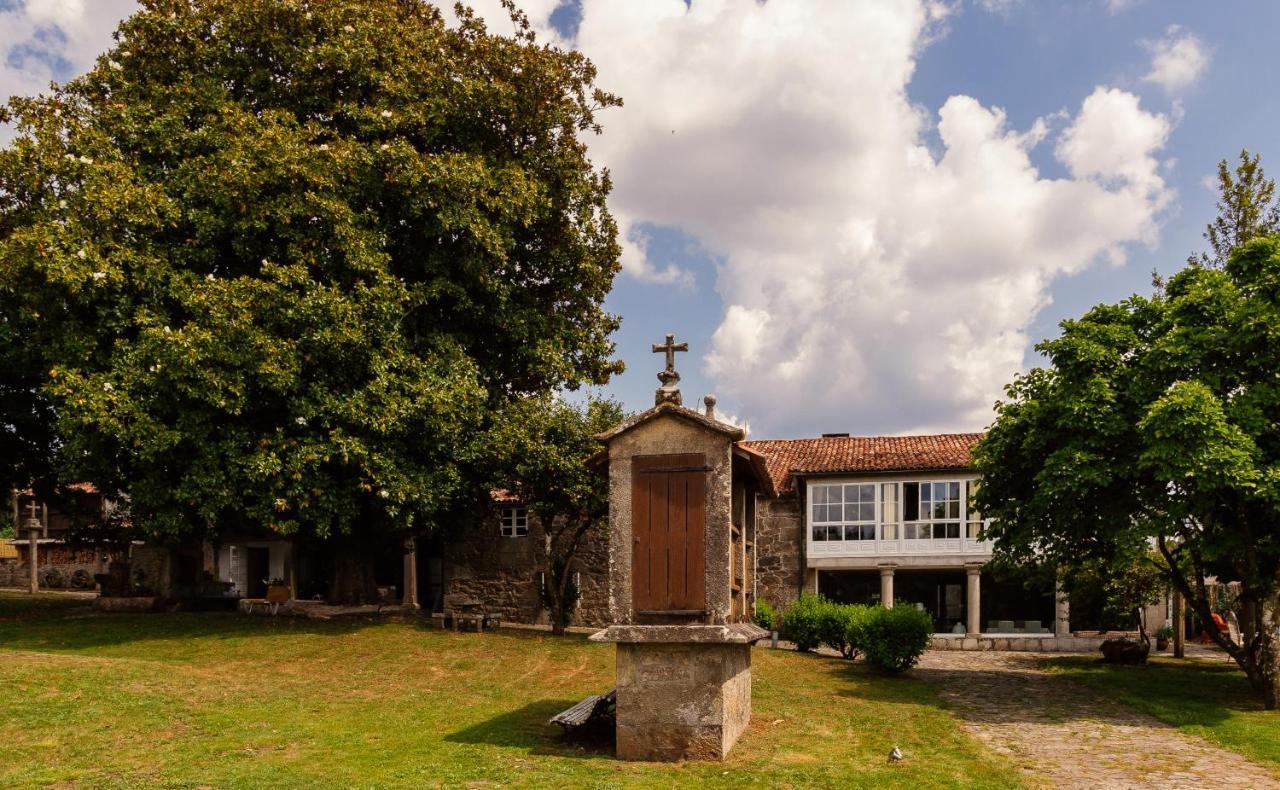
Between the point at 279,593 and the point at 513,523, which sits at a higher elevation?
the point at 513,523

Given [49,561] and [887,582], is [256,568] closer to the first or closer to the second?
[49,561]

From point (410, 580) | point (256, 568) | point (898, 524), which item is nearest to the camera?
point (898, 524)

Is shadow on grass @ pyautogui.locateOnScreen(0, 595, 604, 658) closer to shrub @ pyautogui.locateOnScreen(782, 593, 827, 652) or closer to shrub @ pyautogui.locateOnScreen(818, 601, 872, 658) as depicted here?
shrub @ pyautogui.locateOnScreen(782, 593, 827, 652)

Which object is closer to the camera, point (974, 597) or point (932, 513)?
point (974, 597)

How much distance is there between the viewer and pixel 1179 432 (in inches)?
594

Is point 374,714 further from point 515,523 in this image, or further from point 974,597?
point 974,597

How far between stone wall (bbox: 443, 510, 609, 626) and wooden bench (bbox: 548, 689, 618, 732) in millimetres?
16789

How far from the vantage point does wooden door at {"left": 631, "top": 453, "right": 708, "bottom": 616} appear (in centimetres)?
1125

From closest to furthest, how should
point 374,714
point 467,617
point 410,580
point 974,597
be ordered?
point 374,714 < point 467,617 < point 974,597 < point 410,580

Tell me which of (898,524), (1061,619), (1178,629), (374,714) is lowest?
(1061,619)

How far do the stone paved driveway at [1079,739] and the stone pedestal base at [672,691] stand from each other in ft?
12.2

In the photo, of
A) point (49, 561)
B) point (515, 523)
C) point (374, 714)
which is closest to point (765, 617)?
point (515, 523)

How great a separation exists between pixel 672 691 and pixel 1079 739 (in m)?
6.60

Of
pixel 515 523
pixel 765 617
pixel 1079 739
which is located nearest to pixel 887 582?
pixel 765 617
